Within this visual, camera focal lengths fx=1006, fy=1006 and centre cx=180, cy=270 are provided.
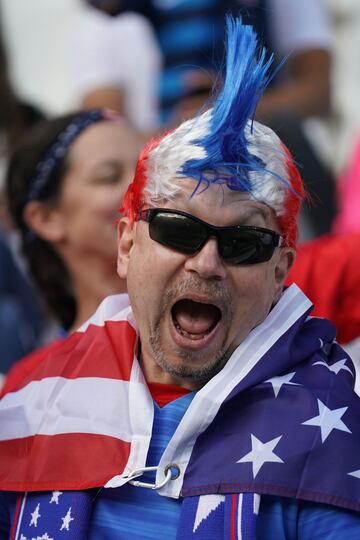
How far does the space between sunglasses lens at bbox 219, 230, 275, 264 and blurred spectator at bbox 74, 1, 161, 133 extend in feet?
8.18

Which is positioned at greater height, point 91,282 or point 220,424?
point 220,424

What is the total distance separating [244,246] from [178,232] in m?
0.14

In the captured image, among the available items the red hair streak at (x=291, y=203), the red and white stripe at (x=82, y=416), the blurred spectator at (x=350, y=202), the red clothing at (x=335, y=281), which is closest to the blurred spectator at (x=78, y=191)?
the red clothing at (x=335, y=281)

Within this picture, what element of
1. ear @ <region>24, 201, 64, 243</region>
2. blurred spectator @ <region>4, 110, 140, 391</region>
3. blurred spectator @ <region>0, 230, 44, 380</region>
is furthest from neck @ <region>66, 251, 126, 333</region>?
blurred spectator @ <region>0, 230, 44, 380</region>

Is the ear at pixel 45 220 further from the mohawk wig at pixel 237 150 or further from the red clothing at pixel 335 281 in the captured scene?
the mohawk wig at pixel 237 150

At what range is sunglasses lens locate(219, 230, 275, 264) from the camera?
2.11 meters

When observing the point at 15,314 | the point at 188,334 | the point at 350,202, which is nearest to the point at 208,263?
the point at 188,334

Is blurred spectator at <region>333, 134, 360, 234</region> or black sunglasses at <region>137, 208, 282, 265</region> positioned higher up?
black sunglasses at <region>137, 208, 282, 265</region>

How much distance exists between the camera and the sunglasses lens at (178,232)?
2.11 meters

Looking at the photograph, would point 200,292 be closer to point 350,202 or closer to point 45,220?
point 45,220

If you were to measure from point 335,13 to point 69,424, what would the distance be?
4.49 meters

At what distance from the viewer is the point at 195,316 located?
2170mm

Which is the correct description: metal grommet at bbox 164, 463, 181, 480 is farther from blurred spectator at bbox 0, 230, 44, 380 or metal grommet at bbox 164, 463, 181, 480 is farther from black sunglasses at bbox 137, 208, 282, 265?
blurred spectator at bbox 0, 230, 44, 380

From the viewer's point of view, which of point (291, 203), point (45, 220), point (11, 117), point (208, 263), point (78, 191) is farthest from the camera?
point (11, 117)
